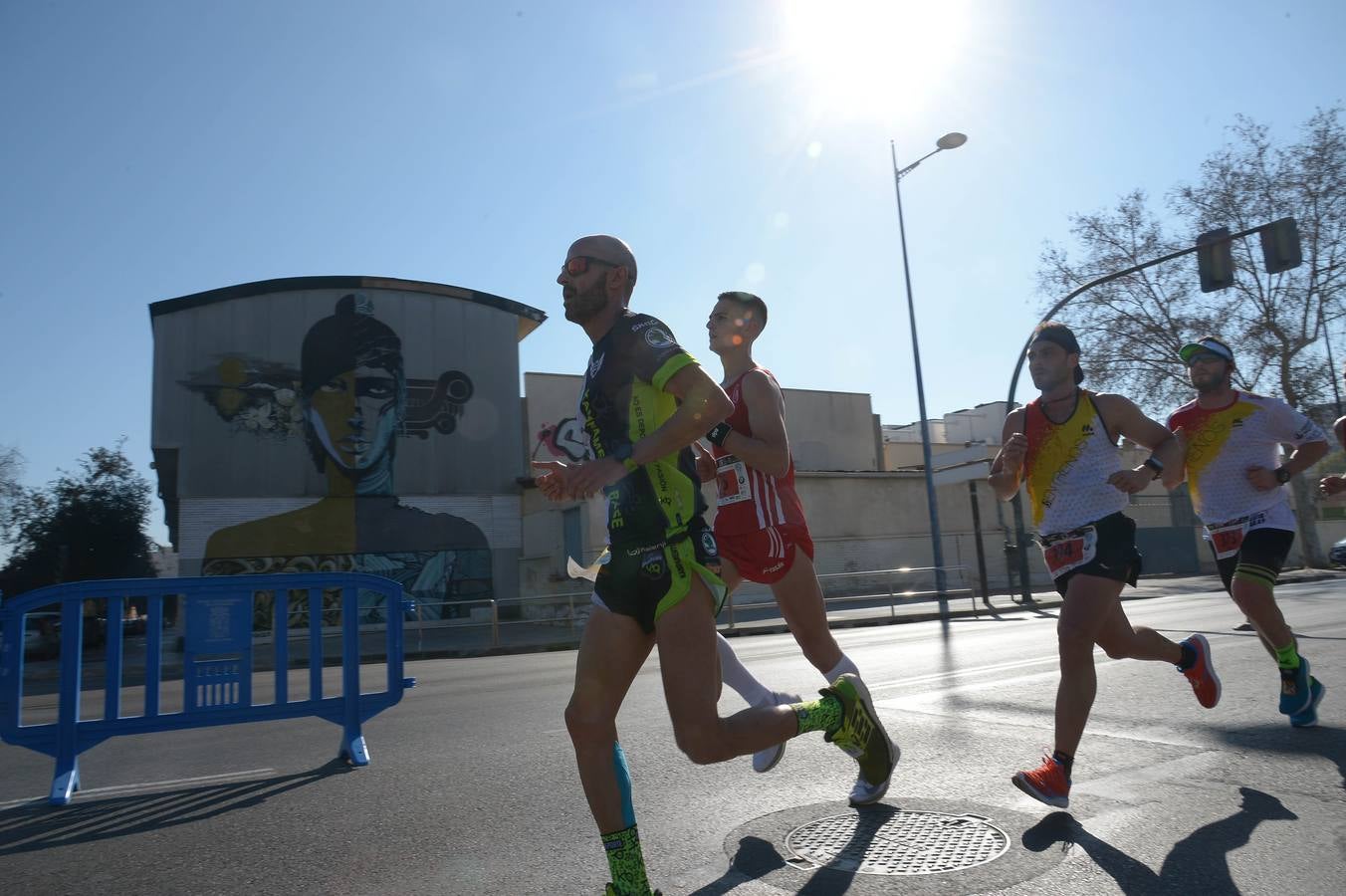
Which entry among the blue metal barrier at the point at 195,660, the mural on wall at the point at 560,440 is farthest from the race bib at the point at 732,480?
the mural on wall at the point at 560,440

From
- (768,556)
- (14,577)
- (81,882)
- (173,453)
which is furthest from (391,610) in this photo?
(14,577)

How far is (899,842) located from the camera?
309cm

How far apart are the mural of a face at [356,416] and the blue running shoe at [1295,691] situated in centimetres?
3064

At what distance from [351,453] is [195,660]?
27.9 metres

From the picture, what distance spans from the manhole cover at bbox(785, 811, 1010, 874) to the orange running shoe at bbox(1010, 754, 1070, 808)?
0.19m

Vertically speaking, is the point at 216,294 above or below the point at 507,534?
above

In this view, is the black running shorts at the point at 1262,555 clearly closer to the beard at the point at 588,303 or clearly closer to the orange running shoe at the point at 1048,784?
the orange running shoe at the point at 1048,784

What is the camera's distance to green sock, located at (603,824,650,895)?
243 cm

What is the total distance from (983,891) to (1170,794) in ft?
4.24

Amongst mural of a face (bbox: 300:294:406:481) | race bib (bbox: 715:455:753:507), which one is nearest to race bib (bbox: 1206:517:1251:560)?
race bib (bbox: 715:455:753:507)

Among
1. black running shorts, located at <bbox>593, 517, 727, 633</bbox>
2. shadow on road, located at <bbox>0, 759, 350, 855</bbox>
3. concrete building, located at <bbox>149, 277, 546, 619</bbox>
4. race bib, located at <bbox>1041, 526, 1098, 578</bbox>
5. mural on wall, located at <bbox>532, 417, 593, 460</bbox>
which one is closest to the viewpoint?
black running shorts, located at <bbox>593, 517, 727, 633</bbox>

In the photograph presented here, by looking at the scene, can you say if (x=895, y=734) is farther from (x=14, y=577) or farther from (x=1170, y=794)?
(x=14, y=577)

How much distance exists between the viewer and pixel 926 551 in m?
30.7

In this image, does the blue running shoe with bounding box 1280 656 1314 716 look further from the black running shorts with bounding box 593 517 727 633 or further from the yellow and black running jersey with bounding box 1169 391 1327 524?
the black running shorts with bounding box 593 517 727 633
